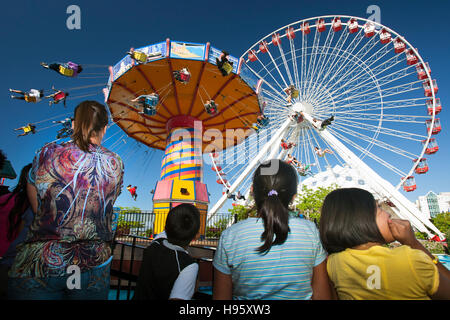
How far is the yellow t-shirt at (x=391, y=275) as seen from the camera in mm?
1435

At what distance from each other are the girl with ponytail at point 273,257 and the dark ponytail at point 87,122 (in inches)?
46.9

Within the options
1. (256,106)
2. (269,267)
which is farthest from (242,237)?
(256,106)

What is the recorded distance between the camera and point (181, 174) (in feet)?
43.4

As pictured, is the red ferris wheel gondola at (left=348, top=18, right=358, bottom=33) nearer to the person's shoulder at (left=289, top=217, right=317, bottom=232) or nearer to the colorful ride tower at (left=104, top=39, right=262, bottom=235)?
the colorful ride tower at (left=104, top=39, right=262, bottom=235)

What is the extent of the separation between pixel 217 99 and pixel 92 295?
42.5 feet

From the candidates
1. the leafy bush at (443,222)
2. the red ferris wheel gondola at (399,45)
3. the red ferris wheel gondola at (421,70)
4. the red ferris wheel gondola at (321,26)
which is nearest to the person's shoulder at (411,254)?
the red ferris wheel gondola at (399,45)

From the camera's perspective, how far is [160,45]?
35.4 feet

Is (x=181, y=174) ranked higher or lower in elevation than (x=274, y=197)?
higher

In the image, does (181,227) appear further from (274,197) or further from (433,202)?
(433,202)

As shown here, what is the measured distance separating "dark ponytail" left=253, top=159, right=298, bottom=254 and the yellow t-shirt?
0.50m

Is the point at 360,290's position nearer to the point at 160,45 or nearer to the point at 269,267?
the point at 269,267

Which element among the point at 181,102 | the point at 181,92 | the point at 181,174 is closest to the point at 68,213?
the point at 181,174

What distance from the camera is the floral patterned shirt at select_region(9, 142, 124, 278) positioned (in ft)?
4.74

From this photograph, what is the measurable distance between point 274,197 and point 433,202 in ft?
469
